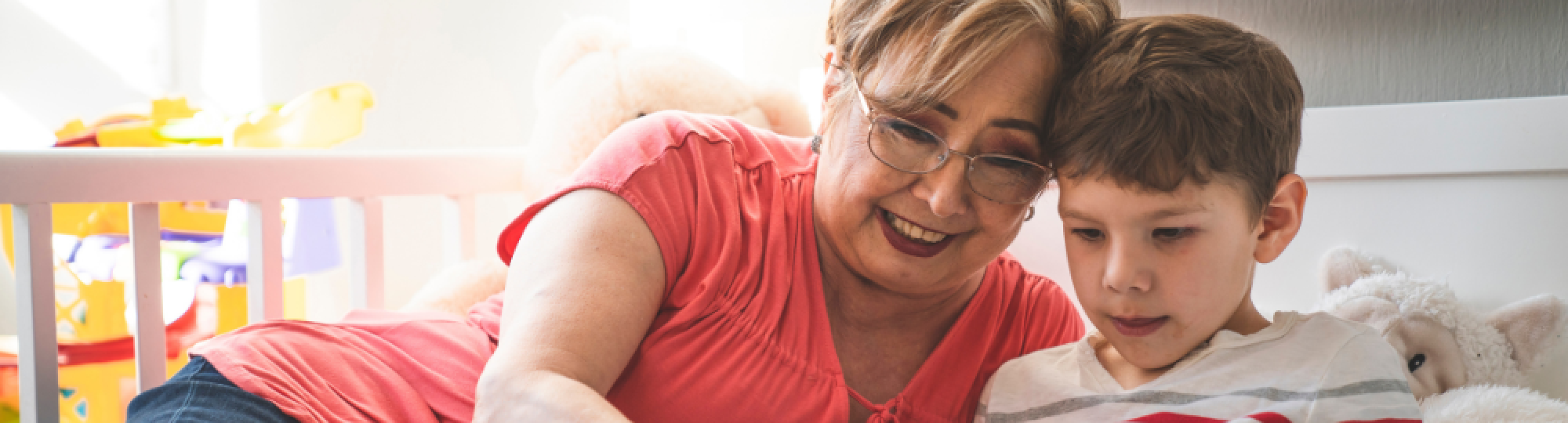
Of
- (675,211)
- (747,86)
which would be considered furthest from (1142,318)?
(747,86)

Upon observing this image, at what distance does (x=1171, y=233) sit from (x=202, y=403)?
0.94 metres

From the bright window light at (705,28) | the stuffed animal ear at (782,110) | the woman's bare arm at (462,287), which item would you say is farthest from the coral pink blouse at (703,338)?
the bright window light at (705,28)

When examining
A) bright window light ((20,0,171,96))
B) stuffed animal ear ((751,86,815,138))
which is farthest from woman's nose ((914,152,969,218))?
bright window light ((20,0,171,96))

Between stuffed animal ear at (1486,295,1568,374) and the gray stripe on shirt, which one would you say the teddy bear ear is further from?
stuffed animal ear at (1486,295,1568,374)

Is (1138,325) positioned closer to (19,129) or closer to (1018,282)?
(1018,282)

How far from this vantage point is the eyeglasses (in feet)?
3.01

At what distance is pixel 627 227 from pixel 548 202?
4.7 inches

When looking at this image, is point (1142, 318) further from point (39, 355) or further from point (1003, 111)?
point (39, 355)

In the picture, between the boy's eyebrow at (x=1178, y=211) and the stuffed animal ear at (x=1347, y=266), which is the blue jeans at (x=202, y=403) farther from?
the stuffed animal ear at (x=1347, y=266)

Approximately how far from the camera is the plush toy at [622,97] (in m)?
1.62

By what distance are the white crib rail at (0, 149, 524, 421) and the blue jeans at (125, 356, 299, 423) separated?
1.09 ft

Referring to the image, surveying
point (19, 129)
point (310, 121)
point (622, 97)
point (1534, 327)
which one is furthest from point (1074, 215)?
point (19, 129)

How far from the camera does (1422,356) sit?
1.21 meters

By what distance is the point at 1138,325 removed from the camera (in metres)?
0.91
